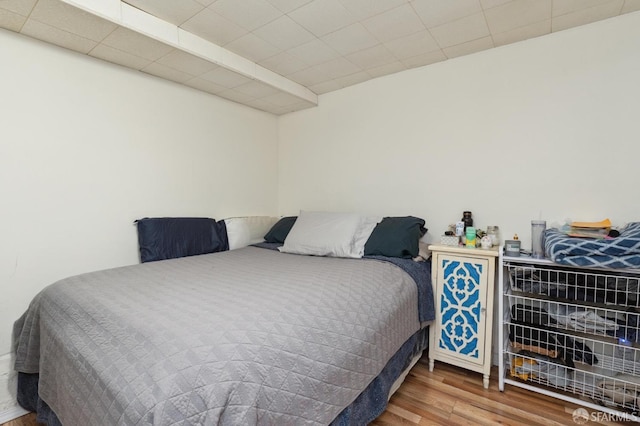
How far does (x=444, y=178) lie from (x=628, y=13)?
137cm

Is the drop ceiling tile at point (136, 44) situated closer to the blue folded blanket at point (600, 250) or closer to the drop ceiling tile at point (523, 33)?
the drop ceiling tile at point (523, 33)

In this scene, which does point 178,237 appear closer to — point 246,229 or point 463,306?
point 246,229

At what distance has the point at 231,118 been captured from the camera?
2896 mm

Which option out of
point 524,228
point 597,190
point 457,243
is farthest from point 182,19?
point 597,190

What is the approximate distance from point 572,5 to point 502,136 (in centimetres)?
78

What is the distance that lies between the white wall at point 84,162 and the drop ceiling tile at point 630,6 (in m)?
2.92

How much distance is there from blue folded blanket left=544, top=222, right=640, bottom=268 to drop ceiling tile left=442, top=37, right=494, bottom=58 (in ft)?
4.61

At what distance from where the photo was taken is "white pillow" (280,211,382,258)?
2.25 metres

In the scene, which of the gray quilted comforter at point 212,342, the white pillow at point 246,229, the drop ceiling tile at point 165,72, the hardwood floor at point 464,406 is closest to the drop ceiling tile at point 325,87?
the drop ceiling tile at point 165,72

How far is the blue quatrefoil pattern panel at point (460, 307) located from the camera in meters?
1.88

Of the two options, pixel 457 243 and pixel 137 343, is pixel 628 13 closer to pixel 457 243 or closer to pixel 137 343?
pixel 457 243

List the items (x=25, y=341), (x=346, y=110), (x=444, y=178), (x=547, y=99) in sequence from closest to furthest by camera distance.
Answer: (x=25, y=341) → (x=547, y=99) → (x=444, y=178) → (x=346, y=110)

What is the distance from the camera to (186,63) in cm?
210

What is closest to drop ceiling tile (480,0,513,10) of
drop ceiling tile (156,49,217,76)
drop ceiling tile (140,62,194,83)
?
drop ceiling tile (156,49,217,76)
